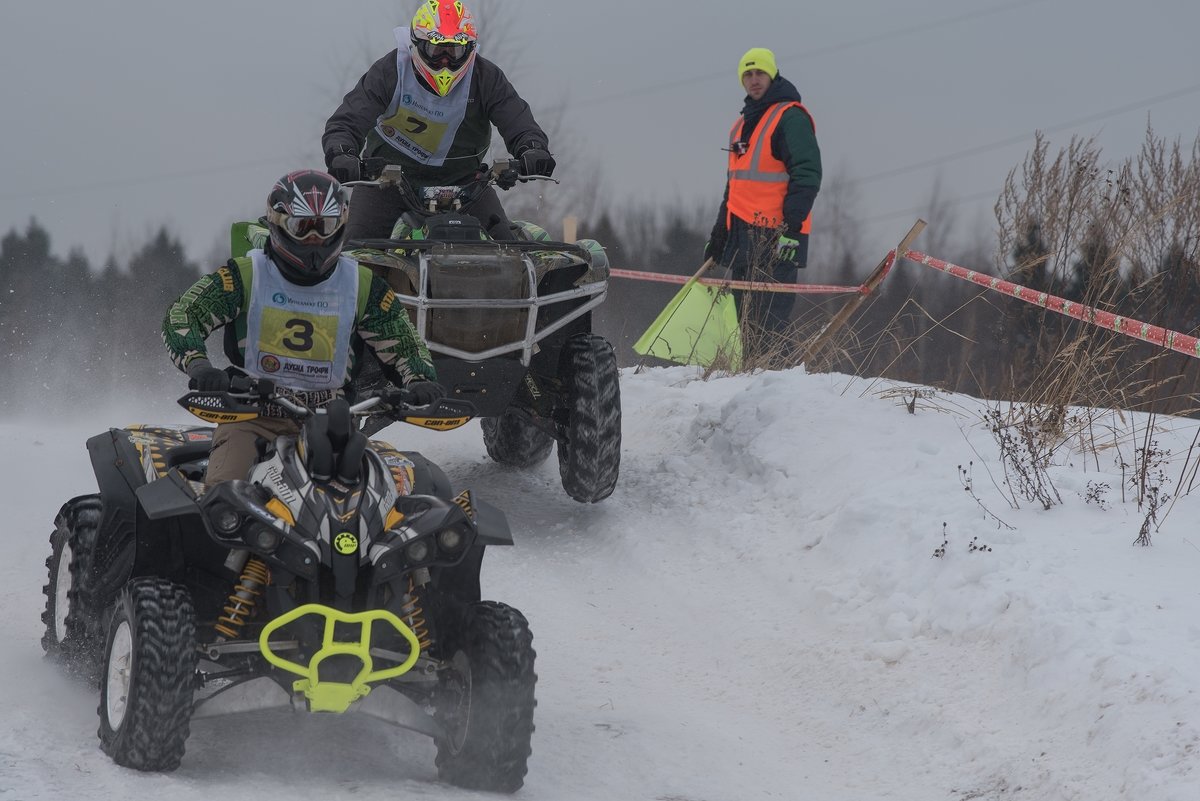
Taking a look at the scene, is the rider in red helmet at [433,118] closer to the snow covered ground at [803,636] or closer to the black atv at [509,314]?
the black atv at [509,314]

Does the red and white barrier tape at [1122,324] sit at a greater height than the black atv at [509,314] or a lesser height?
greater

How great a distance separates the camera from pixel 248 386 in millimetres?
4746

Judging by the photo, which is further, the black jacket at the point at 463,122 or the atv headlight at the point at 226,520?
the black jacket at the point at 463,122

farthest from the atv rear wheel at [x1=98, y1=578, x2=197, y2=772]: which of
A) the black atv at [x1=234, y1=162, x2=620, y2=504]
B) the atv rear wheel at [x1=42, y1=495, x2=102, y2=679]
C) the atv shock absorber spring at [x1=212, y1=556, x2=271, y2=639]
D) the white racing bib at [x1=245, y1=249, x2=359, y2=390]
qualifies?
Result: the black atv at [x1=234, y1=162, x2=620, y2=504]

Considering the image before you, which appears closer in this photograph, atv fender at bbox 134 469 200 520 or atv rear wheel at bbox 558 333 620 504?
atv fender at bbox 134 469 200 520

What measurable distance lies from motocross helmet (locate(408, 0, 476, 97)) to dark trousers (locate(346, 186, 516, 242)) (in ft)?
2.25

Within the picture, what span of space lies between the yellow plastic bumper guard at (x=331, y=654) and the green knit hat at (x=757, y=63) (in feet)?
24.3

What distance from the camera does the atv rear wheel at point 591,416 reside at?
8.10m

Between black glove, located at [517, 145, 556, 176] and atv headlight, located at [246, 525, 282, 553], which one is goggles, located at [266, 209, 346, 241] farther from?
black glove, located at [517, 145, 556, 176]

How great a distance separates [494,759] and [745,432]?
4.56 m

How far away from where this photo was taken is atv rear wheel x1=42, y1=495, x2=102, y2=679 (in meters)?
5.40

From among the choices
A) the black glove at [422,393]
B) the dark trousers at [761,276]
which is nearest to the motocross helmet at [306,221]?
the black glove at [422,393]

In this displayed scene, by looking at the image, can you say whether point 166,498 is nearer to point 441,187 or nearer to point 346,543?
point 346,543

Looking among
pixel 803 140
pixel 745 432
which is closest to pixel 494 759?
pixel 745 432
